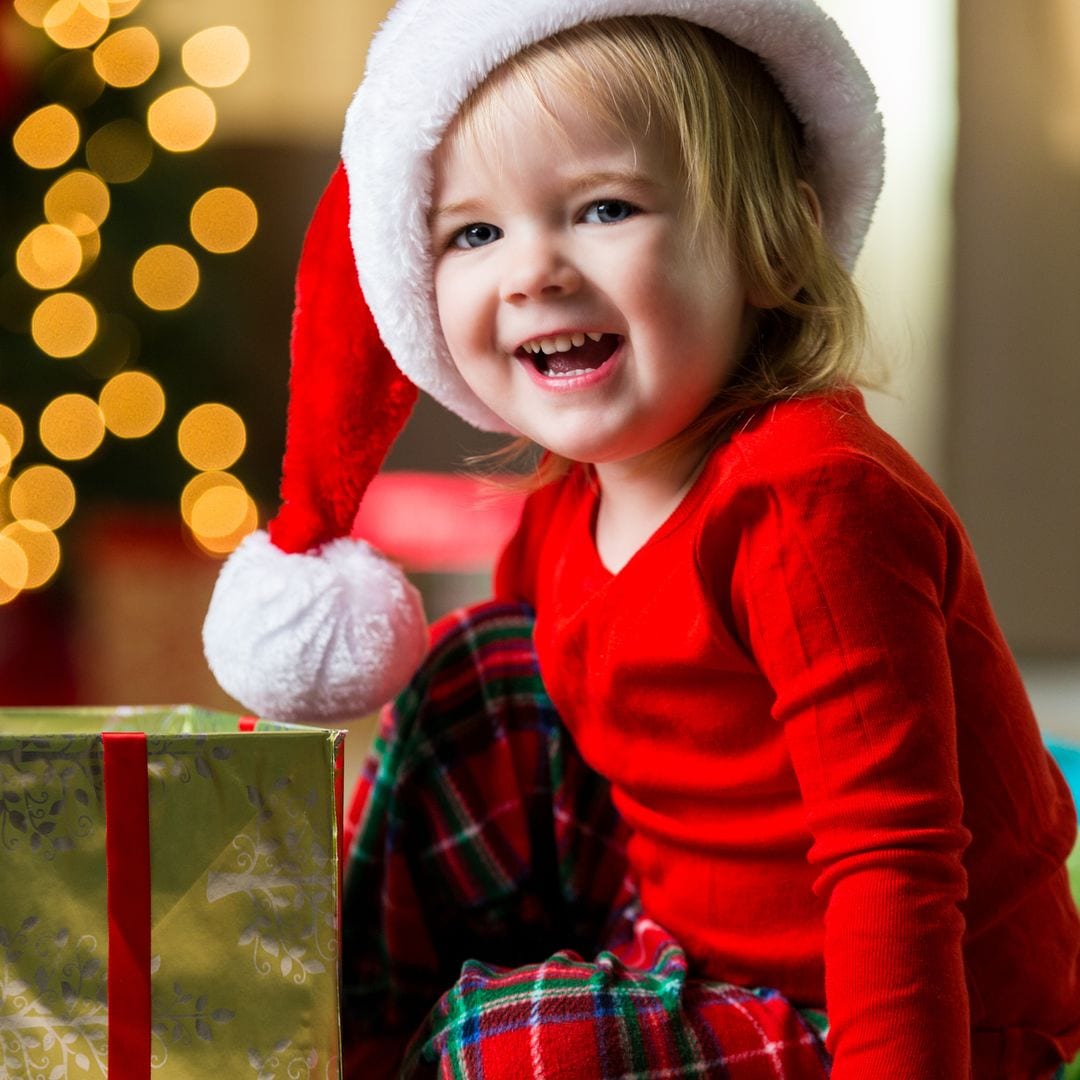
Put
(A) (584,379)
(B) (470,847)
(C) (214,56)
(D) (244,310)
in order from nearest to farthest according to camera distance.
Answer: (A) (584,379) < (B) (470,847) < (C) (214,56) < (D) (244,310)

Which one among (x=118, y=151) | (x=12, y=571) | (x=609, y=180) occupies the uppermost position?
(x=118, y=151)

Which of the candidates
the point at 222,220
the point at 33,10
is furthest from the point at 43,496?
the point at 33,10

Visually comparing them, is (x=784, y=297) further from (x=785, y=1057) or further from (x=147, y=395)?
(x=147, y=395)

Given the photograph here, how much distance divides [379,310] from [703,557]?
0.27m

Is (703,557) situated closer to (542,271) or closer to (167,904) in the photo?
(542,271)

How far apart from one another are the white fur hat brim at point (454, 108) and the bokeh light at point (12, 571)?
1404 millimetres

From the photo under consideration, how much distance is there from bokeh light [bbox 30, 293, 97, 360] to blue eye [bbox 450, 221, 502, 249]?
136 cm

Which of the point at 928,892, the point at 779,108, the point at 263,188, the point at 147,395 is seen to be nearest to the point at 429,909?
the point at 928,892

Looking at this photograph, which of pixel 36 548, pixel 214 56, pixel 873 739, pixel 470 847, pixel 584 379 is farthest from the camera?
pixel 214 56

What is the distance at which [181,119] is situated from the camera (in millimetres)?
2055

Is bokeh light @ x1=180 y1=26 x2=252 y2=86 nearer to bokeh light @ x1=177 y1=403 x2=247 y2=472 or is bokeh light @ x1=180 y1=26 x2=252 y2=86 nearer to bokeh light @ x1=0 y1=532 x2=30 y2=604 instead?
bokeh light @ x1=177 y1=403 x2=247 y2=472

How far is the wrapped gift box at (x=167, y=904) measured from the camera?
0.67 meters

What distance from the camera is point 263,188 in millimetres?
2660

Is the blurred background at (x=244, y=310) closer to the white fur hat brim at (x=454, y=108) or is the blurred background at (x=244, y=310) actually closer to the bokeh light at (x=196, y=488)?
the bokeh light at (x=196, y=488)
